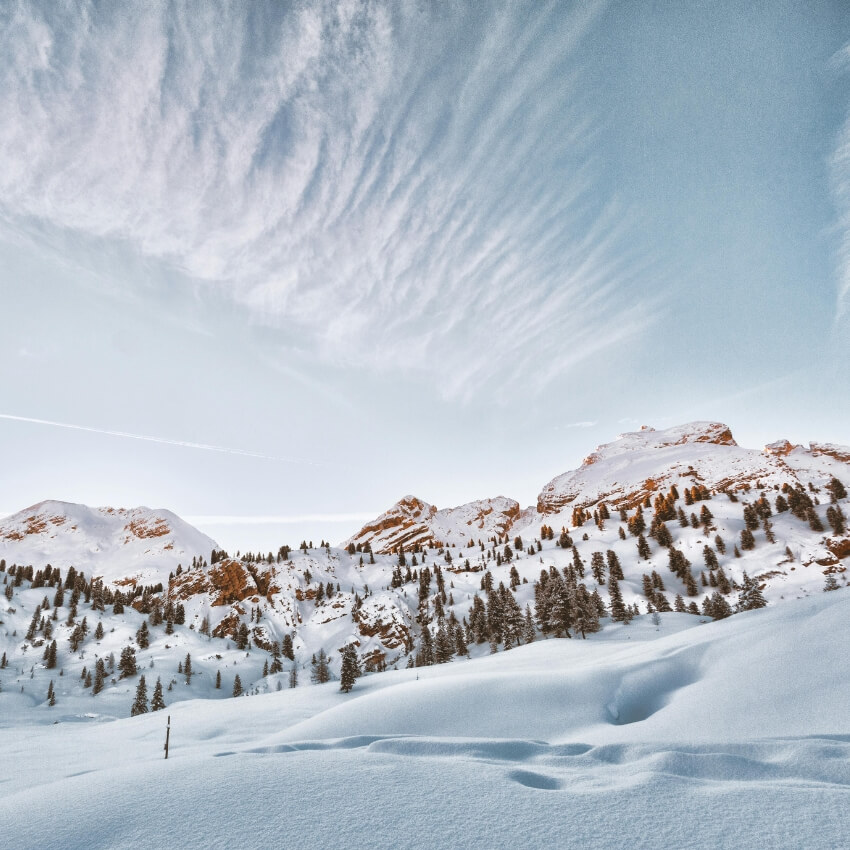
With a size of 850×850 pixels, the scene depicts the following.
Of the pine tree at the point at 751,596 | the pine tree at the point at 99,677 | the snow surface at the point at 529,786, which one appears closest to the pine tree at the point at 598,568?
the pine tree at the point at 751,596

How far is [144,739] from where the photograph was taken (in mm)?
21891

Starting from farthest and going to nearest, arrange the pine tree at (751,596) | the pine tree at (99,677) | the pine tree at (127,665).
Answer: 1. the pine tree at (127,665)
2. the pine tree at (99,677)
3. the pine tree at (751,596)

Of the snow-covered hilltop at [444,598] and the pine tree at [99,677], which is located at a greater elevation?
the snow-covered hilltop at [444,598]

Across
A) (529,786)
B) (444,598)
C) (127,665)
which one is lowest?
(127,665)

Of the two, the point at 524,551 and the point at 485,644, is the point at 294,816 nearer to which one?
the point at 485,644

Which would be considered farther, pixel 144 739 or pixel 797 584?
pixel 797 584

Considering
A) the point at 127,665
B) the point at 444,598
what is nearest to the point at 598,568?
the point at 444,598

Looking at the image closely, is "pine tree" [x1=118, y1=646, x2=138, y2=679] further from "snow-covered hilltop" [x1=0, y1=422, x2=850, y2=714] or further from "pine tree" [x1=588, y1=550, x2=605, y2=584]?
"pine tree" [x1=588, y1=550, x2=605, y2=584]

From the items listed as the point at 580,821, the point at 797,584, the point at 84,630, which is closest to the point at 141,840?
the point at 580,821

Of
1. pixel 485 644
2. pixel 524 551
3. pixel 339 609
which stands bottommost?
pixel 485 644

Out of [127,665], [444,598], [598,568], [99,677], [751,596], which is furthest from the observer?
[444,598]

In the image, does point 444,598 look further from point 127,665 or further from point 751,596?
point 751,596

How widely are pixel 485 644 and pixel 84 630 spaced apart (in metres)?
117

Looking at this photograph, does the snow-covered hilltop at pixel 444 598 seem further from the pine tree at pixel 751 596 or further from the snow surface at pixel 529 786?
the snow surface at pixel 529 786
